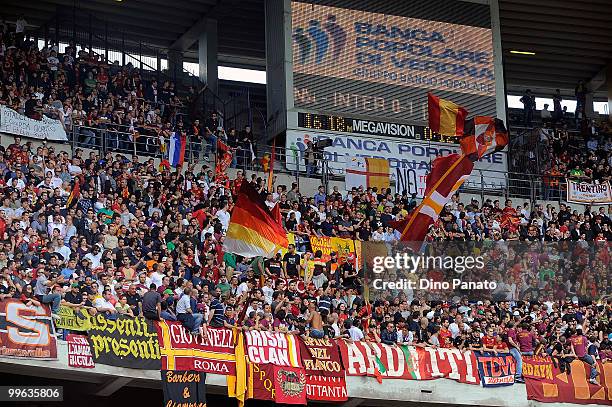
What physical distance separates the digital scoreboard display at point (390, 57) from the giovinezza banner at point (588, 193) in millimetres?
3147

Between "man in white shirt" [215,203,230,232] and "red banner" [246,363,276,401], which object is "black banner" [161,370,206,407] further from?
"man in white shirt" [215,203,230,232]

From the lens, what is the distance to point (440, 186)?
2591cm

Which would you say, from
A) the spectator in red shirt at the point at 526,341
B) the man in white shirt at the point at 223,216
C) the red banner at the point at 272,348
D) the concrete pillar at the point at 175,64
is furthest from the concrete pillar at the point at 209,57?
the red banner at the point at 272,348

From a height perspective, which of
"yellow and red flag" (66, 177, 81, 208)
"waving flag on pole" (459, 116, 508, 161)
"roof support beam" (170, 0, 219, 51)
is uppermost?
"roof support beam" (170, 0, 219, 51)

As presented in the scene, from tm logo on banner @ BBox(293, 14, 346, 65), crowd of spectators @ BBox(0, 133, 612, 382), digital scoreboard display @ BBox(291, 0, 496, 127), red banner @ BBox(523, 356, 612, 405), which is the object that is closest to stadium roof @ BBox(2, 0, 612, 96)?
digital scoreboard display @ BBox(291, 0, 496, 127)

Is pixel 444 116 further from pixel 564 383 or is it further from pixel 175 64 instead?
pixel 175 64

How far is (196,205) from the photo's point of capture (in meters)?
26.2

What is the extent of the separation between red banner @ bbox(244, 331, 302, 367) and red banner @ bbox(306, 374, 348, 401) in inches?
18.0

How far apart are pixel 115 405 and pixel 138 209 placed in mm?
3990

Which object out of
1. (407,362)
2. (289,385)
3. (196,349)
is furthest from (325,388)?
(196,349)

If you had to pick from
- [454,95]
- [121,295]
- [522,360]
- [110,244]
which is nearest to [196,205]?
[110,244]

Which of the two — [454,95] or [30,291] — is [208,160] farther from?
[30,291]

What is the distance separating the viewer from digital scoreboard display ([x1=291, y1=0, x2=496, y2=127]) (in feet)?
107

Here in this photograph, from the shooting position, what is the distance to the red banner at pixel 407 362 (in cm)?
2280
